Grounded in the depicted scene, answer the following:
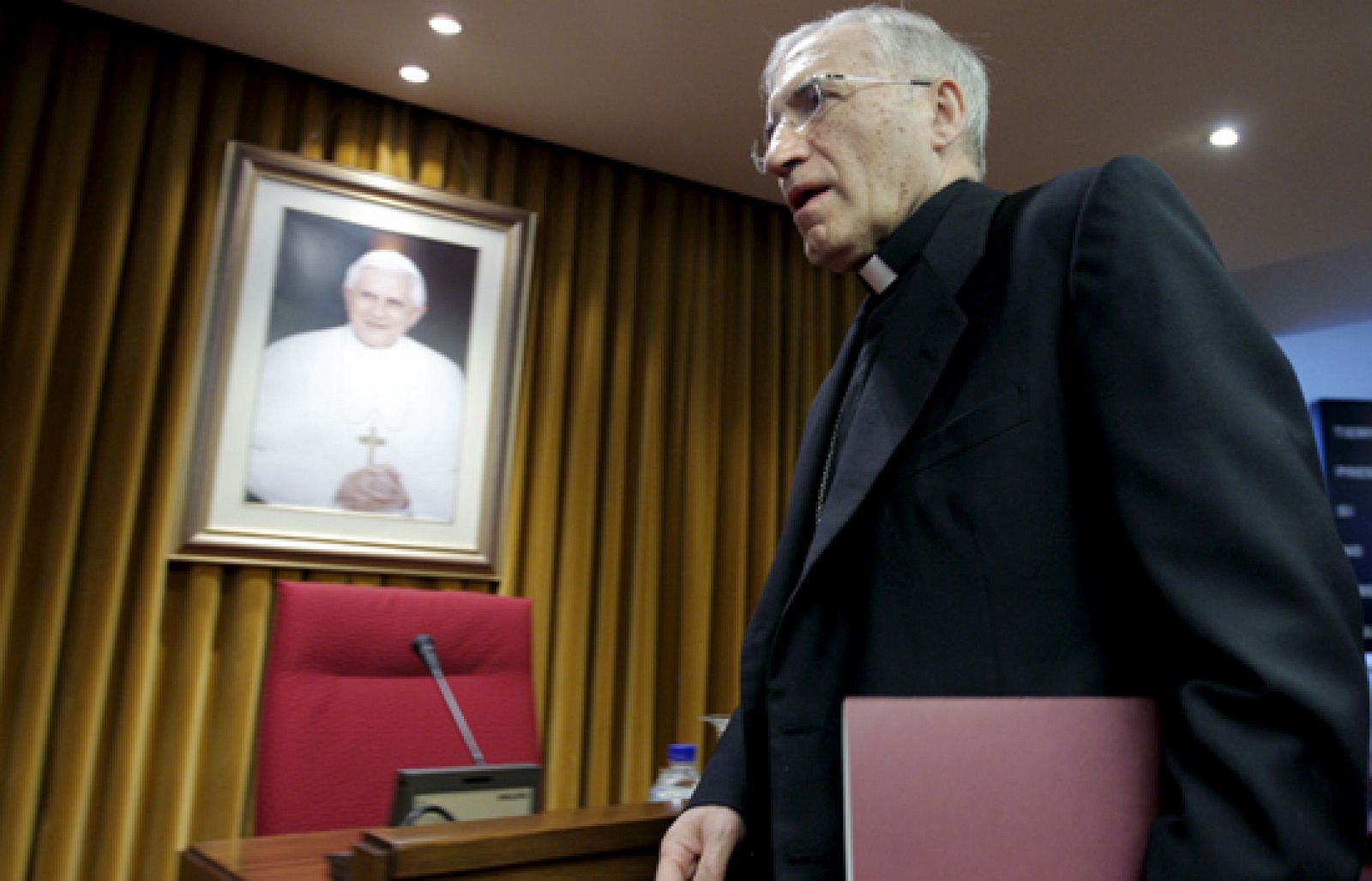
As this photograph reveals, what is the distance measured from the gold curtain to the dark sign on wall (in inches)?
165

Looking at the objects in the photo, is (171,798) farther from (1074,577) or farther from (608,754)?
(1074,577)

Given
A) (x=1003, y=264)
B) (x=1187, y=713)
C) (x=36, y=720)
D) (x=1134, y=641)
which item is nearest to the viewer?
(x=1187, y=713)

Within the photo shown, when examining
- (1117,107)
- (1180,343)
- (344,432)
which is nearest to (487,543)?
(344,432)

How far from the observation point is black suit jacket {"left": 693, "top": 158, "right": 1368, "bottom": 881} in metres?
0.53

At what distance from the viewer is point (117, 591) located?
2498mm

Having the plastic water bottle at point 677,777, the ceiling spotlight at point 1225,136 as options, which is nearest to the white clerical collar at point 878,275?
the plastic water bottle at point 677,777

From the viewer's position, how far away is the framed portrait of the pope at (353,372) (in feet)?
8.74

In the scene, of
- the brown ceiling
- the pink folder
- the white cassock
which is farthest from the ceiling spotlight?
the pink folder

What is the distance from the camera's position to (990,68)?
8.95 ft

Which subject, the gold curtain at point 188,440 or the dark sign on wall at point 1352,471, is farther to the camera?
the dark sign on wall at point 1352,471

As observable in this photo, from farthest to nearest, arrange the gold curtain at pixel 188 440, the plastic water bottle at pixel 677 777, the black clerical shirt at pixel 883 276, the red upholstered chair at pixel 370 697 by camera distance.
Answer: the gold curtain at pixel 188 440
the red upholstered chair at pixel 370 697
the plastic water bottle at pixel 677 777
the black clerical shirt at pixel 883 276

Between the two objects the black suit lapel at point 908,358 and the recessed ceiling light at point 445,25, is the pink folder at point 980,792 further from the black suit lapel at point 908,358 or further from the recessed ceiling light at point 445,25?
the recessed ceiling light at point 445,25

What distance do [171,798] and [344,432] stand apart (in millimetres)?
1048

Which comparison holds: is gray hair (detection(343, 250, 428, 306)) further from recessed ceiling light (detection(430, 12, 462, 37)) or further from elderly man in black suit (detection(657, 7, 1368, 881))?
elderly man in black suit (detection(657, 7, 1368, 881))
